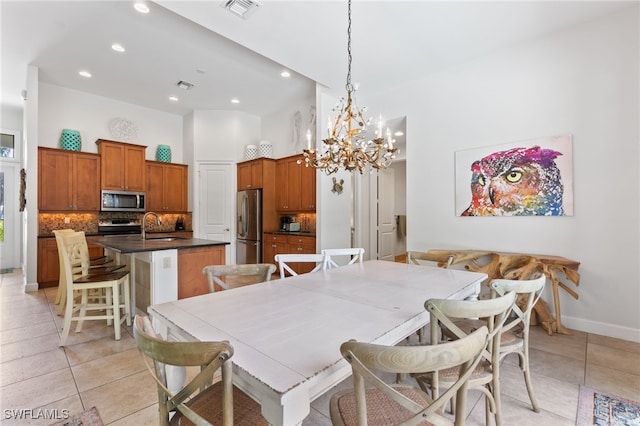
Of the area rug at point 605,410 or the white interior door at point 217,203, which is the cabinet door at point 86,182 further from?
the area rug at point 605,410

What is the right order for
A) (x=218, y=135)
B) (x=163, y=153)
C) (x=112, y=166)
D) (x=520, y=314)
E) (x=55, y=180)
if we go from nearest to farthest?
1. (x=520, y=314)
2. (x=55, y=180)
3. (x=112, y=166)
4. (x=163, y=153)
5. (x=218, y=135)

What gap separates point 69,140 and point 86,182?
781mm

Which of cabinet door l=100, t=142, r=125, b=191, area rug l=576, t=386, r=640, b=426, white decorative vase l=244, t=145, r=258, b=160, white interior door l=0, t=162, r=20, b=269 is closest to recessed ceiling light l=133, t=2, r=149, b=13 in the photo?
cabinet door l=100, t=142, r=125, b=191

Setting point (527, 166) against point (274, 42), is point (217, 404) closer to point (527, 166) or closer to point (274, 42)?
point (274, 42)

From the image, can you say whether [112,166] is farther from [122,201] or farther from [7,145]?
[7,145]

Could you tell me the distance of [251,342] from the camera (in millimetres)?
1048

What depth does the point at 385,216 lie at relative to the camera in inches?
255

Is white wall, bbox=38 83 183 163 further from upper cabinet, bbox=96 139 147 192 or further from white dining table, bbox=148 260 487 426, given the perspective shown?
white dining table, bbox=148 260 487 426

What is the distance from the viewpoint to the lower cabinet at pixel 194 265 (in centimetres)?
317

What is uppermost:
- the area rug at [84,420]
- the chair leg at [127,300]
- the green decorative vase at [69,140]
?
the green decorative vase at [69,140]

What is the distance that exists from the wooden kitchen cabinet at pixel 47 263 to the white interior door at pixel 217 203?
238 centimetres

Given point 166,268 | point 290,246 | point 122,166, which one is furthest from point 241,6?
point 122,166

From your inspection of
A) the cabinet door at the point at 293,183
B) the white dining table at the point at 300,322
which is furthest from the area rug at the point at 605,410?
the cabinet door at the point at 293,183

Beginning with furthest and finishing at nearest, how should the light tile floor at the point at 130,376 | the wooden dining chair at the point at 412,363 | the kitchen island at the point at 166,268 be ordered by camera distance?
the kitchen island at the point at 166,268
the light tile floor at the point at 130,376
the wooden dining chair at the point at 412,363
